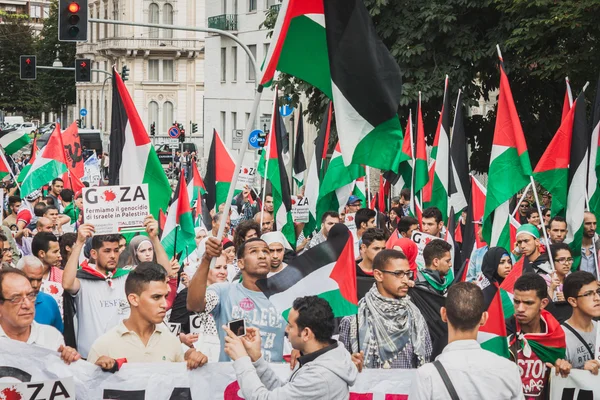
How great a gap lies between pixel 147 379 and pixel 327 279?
4.06 ft

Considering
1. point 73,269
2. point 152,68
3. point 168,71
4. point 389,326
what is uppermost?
point 152,68

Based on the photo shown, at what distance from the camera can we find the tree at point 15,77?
327 ft

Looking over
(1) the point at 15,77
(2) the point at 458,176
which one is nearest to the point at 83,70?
(2) the point at 458,176

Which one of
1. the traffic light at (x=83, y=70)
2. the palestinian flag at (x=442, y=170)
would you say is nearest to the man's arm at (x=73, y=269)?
the palestinian flag at (x=442, y=170)

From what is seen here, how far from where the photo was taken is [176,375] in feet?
22.5

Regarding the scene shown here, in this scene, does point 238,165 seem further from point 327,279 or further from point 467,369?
point 467,369

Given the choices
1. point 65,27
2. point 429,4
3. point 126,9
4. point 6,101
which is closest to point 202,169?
point 126,9

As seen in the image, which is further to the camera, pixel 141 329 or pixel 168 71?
pixel 168 71

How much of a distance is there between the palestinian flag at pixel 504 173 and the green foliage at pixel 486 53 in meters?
11.6

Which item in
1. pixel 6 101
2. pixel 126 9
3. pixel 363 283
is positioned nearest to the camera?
pixel 363 283

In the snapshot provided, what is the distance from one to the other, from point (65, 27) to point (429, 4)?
31.9 feet

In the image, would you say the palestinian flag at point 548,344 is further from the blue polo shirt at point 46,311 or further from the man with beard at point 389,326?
the blue polo shirt at point 46,311

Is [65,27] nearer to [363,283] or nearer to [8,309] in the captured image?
[363,283]

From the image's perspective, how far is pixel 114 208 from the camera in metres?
Result: 9.30
